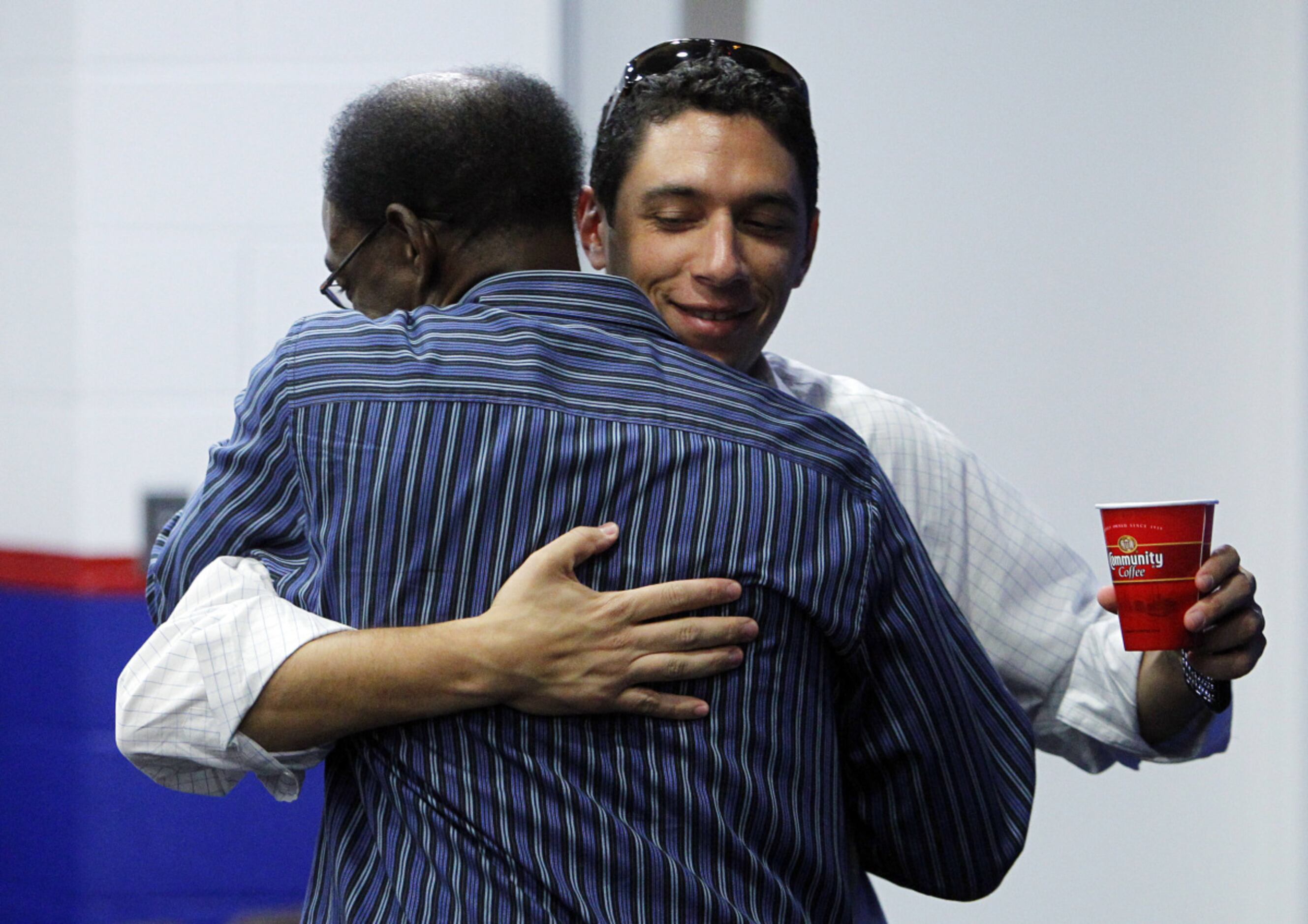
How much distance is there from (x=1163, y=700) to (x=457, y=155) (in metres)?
0.81

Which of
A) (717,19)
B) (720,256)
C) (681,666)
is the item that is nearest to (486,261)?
(720,256)

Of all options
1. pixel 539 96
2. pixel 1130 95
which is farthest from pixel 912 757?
pixel 1130 95

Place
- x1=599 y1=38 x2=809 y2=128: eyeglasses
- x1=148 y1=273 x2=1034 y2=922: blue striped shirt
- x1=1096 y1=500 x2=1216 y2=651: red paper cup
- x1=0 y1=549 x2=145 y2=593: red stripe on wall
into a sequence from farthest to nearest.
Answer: x1=0 y1=549 x2=145 y2=593: red stripe on wall, x1=599 y1=38 x2=809 y2=128: eyeglasses, x1=1096 y1=500 x2=1216 y2=651: red paper cup, x1=148 y1=273 x2=1034 y2=922: blue striped shirt

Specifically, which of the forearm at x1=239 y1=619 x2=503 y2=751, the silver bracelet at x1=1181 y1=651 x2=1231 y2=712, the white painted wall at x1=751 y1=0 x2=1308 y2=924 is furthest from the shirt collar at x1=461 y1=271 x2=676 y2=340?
the white painted wall at x1=751 y1=0 x2=1308 y2=924

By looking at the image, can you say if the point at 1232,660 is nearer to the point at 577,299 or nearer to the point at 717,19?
the point at 577,299

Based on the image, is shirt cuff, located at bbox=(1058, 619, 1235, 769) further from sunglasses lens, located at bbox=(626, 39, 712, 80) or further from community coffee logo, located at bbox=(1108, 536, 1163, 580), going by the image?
sunglasses lens, located at bbox=(626, 39, 712, 80)

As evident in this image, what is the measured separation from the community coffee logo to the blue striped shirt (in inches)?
7.5

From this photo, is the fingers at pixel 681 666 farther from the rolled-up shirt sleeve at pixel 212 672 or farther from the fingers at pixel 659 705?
the rolled-up shirt sleeve at pixel 212 672

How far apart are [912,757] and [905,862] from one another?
115 mm

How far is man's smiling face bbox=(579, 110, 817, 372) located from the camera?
1127 mm

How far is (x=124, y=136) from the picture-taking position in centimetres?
198

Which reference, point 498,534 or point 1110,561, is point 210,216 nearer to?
point 498,534

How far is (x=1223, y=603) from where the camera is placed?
96 cm

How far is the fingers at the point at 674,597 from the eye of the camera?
0.77 m
